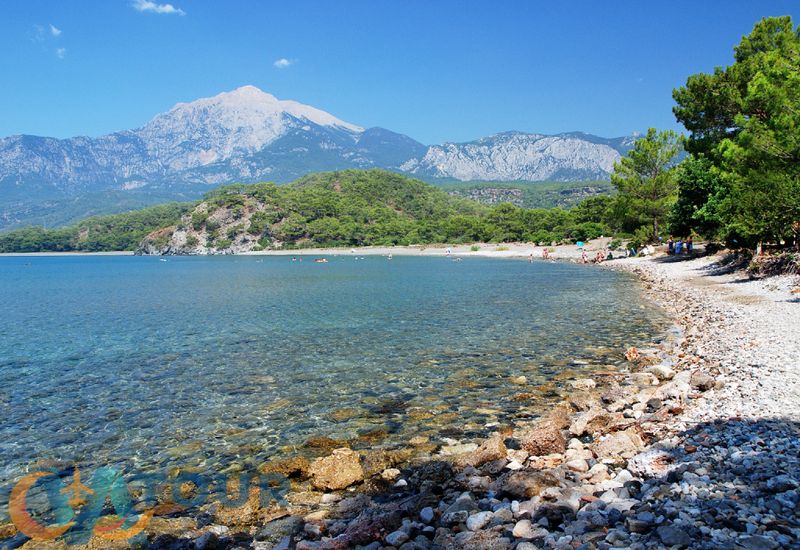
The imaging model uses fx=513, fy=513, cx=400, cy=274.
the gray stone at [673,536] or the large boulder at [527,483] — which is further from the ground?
the gray stone at [673,536]

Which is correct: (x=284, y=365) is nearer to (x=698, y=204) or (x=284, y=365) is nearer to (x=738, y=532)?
(x=738, y=532)

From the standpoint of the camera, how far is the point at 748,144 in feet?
97.5

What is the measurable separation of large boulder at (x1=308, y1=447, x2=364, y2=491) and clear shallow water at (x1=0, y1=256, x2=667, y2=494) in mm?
1655

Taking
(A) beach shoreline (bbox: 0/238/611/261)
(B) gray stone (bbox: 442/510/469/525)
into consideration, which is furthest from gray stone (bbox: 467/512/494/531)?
(A) beach shoreline (bbox: 0/238/611/261)

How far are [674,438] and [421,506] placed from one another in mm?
4607

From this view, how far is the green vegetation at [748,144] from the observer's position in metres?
27.4

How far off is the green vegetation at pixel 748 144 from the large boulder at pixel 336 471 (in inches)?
1110

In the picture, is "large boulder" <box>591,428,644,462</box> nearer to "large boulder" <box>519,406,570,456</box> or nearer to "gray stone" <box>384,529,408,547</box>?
"large boulder" <box>519,406,570,456</box>

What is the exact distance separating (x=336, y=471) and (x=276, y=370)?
9.44m

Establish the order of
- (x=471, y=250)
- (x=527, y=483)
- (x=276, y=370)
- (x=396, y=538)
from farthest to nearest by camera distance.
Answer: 1. (x=471, y=250)
2. (x=276, y=370)
3. (x=527, y=483)
4. (x=396, y=538)

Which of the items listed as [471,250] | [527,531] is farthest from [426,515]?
[471,250]

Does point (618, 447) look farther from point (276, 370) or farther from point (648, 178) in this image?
point (648, 178)

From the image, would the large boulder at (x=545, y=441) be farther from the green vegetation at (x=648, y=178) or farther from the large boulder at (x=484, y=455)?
the green vegetation at (x=648, y=178)

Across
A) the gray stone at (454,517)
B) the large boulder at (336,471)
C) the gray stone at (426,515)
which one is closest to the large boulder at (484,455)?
the large boulder at (336,471)
